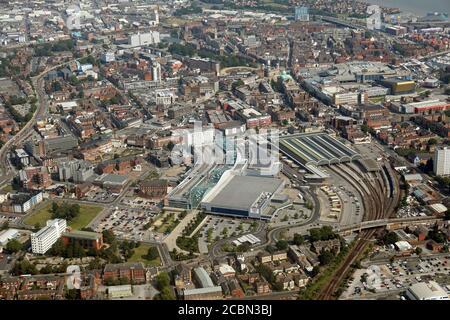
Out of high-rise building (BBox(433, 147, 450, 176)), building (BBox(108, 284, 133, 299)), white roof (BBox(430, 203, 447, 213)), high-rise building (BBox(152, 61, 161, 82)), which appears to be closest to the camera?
building (BBox(108, 284, 133, 299))

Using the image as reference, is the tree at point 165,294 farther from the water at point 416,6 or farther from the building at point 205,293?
the water at point 416,6

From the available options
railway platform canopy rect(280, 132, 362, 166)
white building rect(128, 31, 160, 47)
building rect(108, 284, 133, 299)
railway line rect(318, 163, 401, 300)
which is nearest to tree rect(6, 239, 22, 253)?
building rect(108, 284, 133, 299)

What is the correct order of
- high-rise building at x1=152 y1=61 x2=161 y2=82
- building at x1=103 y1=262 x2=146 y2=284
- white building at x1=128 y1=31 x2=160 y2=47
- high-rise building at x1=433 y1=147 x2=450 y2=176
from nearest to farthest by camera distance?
building at x1=103 y1=262 x2=146 y2=284 → high-rise building at x1=433 y1=147 x2=450 y2=176 → high-rise building at x1=152 y1=61 x2=161 y2=82 → white building at x1=128 y1=31 x2=160 y2=47

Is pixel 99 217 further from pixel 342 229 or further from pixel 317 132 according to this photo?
pixel 317 132

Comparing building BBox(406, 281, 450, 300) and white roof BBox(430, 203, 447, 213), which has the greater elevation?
building BBox(406, 281, 450, 300)

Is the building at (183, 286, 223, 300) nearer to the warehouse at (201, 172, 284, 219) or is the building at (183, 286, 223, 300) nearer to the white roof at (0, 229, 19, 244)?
the warehouse at (201, 172, 284, 219)

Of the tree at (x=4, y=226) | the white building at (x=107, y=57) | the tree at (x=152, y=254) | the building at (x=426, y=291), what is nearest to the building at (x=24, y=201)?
the tree at (x=4, y=226)

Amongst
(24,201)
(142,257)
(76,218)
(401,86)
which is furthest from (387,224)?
(401,86)
